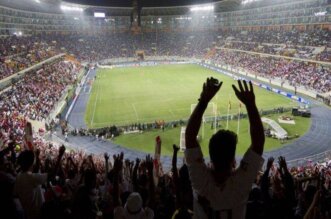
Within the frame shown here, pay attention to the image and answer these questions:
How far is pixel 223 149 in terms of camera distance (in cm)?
296

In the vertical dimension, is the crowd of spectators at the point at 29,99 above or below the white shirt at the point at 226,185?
below

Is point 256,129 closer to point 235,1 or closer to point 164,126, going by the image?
point 164,126

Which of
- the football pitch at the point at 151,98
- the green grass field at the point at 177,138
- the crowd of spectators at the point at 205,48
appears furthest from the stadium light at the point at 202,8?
the green grass field at the point at 177,138

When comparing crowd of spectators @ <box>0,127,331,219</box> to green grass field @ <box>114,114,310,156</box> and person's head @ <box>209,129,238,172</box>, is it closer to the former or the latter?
person's head @ <box>209,129,238,172</box>

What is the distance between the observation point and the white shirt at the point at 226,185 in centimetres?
296

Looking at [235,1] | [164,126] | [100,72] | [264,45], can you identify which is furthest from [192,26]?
[164,126]

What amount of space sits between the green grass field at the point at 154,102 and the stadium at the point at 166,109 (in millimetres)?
207

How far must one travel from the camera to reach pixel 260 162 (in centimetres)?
305

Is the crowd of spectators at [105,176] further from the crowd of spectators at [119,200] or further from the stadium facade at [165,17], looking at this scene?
the stadium facade at [165,17]

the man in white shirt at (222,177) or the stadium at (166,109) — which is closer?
the man in white shirt at (222,177)

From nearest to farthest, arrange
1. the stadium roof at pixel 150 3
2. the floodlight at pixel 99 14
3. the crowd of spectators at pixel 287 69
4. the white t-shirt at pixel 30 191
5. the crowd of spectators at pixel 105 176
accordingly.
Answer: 1. the crowd of spectators at pixel 105 176
2. the white t-shirt at pixel 30 191
3. the crowd of spectators at pixel 287 69
4. the stadium roof at pixel 150 3
5. the floodlight at pixel 99 14

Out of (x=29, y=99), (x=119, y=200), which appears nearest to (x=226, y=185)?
(x=119, y=200)

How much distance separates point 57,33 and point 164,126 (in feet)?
235

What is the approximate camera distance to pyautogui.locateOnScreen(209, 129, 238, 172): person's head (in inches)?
117
